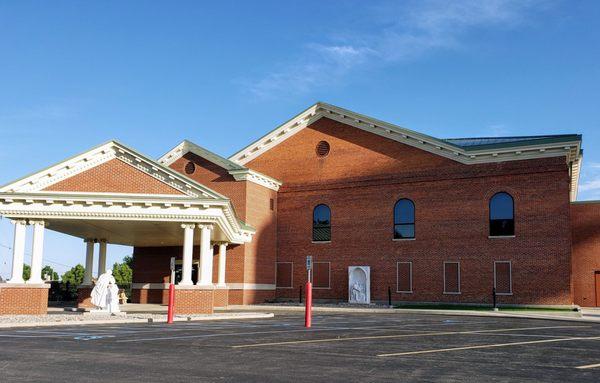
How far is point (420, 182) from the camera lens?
36875 mm

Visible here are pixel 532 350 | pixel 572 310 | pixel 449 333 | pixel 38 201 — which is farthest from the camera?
pixel 572 310

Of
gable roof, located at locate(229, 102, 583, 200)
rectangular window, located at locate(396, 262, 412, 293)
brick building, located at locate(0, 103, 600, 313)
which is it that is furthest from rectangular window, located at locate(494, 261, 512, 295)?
gable roof, located at locate(229, 102, 583, 200)

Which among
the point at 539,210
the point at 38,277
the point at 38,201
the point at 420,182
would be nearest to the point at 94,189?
the point at 38,201

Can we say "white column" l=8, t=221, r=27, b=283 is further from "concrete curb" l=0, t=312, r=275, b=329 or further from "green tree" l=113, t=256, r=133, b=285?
"green tree" l=113, t=256, r=133, b=285

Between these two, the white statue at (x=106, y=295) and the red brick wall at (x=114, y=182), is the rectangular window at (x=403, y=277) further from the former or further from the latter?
the white statue at (x=106, y=295)

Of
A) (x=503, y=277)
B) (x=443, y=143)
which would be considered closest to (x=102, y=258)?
(x=443, y=143)

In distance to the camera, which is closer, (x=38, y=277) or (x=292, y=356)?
(x=292, y=356)

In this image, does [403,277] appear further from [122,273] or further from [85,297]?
[122,273]

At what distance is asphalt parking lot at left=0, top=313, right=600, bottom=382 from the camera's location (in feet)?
31.7

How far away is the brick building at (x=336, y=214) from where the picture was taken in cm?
2672

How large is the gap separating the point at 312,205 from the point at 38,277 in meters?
18.4

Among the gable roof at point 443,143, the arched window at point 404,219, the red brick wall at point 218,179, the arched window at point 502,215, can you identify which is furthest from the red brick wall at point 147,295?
the arched window at point 502,215

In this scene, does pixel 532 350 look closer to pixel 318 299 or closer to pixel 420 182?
pixel 420 182

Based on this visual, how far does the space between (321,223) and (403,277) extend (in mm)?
6474
